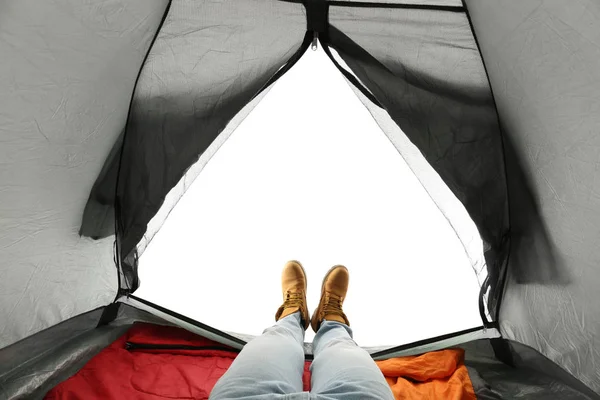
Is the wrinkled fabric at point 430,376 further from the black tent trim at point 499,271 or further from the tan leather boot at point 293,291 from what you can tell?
the tan leather boot at point 293,291

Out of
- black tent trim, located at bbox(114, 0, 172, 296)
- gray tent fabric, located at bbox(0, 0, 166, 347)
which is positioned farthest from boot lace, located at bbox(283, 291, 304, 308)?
gray tent fabric, located at bbox(0, 0, 166, 347)

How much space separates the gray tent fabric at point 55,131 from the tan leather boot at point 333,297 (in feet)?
1.97

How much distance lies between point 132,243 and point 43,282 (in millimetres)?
242

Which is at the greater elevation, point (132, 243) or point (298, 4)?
point (298, 4)

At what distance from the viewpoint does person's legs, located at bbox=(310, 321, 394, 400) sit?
775 millimetres

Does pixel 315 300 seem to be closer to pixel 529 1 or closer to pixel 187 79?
pixel 187 79

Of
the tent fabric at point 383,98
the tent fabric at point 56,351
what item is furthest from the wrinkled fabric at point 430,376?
the tent fabric at point 56,351

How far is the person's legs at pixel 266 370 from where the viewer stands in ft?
2.58

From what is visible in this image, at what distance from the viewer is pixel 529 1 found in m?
0.82

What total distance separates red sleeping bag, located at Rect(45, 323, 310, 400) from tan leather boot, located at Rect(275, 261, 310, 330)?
146 millimetres

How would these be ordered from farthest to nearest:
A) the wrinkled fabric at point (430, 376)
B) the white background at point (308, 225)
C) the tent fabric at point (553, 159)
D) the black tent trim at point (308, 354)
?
1. the white background at point (308, 225)
2. the black tent trim at point (308, 354)
3. the wrinkled fabric at point (430, 376)
4. the tent fabric at point (553, 159)

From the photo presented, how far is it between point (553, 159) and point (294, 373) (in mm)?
642

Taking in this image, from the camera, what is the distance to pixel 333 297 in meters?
1.33

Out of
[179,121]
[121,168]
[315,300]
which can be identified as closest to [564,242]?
[315,300]
